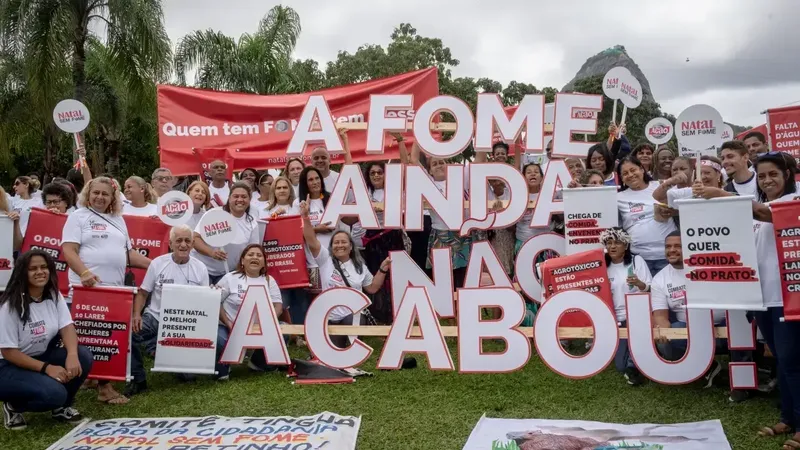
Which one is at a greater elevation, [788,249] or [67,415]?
[788,249]

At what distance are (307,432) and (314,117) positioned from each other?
2.91 meters

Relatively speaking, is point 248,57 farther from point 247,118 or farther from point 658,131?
point 658,131

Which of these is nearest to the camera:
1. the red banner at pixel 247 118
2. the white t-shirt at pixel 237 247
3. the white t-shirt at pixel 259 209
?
the white t-shirt at pixel 237 247

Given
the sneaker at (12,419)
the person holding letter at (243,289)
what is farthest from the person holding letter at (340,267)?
the sneaker at (12,419)

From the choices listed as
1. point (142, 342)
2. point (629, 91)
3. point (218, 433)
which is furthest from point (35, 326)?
point (629, 91)

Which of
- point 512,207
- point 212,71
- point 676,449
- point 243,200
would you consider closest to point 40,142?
point 212,71

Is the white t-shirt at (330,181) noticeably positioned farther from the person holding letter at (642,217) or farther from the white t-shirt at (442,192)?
the person holding letter at (642,217)

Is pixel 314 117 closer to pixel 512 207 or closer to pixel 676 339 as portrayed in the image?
pixel 512 207

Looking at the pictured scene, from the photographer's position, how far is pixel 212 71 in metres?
20.5

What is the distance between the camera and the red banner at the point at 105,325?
5.54m

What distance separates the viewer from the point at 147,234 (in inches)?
267

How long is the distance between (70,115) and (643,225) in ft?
18.3

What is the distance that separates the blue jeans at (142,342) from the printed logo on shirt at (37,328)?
92 centimetres

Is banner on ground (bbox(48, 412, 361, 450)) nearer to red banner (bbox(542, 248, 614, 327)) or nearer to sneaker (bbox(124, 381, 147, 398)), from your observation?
sneaker (bbox(124, 381, 147, 398))
